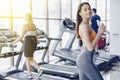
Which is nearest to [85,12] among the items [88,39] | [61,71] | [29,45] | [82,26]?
[82,26]

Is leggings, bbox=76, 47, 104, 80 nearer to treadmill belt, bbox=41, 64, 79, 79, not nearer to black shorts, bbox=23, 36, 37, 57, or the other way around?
black shorts, bbox=23, 36, 37, 57

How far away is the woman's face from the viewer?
7.86ft

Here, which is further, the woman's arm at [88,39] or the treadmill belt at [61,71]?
the treadmill belt at [61,71]

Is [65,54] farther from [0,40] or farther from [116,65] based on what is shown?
[0,40]

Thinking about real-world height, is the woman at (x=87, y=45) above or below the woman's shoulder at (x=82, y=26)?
below

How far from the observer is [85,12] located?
7.91 feet

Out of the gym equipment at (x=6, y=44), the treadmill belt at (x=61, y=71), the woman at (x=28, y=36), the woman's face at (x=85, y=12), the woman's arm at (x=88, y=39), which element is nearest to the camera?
the woman's arm at (x=88, y=39)

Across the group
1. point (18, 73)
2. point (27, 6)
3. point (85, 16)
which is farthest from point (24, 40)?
point (85, 16)

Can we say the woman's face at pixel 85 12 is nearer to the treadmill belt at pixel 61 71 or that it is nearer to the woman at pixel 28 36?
the woman at pixel 28 36

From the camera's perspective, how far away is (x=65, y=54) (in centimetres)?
636

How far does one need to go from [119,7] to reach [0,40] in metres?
4.31

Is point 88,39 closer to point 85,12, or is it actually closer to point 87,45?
point 87,45

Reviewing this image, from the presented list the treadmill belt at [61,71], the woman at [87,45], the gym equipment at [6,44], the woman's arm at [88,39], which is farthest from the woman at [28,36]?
the woman's arm at [88,39]

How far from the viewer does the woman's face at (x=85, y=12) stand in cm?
239
